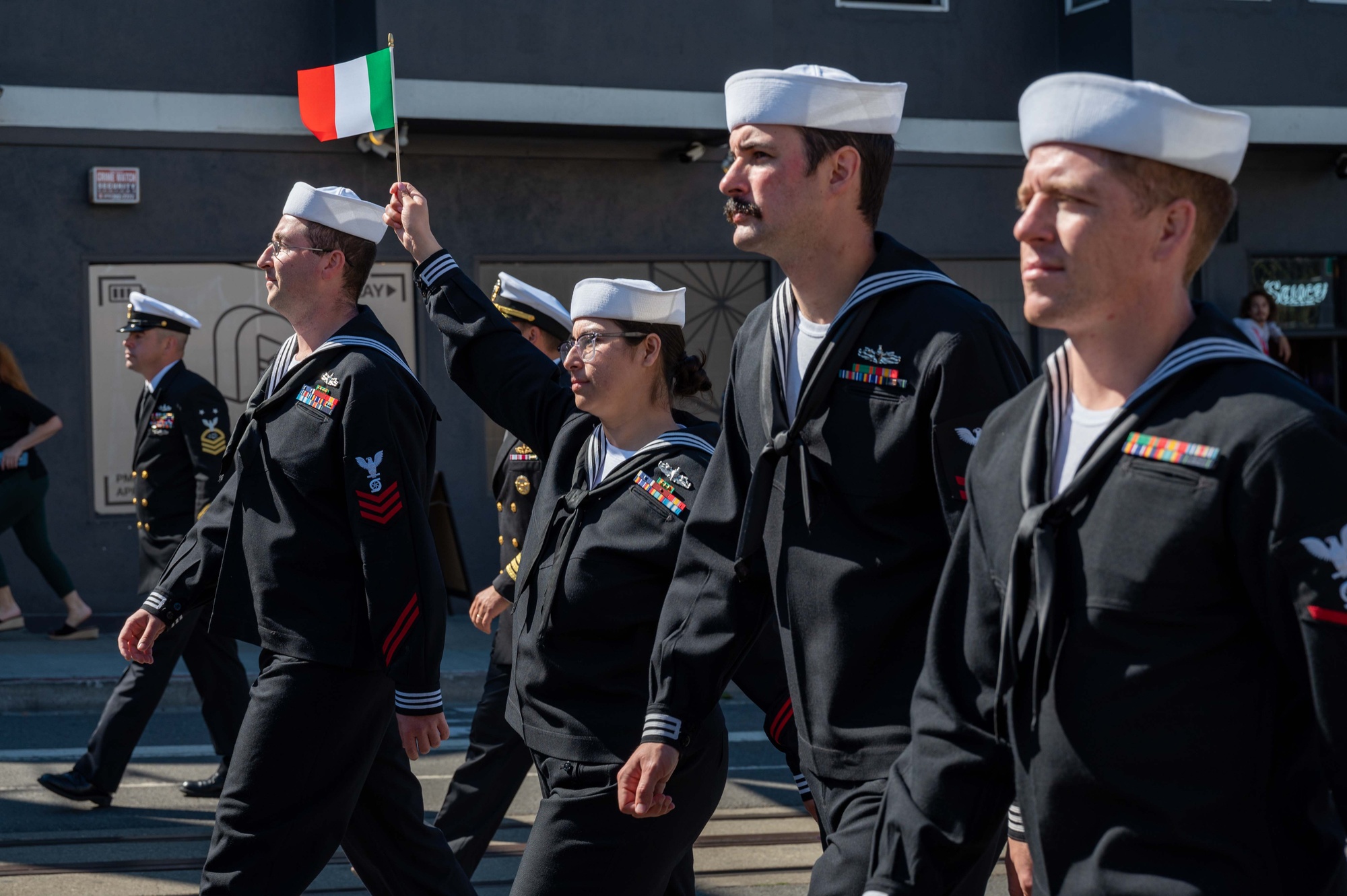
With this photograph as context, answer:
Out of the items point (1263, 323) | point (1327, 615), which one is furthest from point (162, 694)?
point (1263, 323)

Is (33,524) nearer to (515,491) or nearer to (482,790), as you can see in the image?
(515,491)

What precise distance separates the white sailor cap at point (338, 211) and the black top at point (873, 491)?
184 centimetres

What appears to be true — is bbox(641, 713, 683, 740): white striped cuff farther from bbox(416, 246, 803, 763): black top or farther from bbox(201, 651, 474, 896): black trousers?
bbox(201, 651, 474, 896): black trousers

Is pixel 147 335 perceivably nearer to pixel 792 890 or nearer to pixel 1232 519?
pixel 792 890

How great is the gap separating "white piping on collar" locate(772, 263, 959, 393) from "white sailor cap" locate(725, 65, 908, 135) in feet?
1.06

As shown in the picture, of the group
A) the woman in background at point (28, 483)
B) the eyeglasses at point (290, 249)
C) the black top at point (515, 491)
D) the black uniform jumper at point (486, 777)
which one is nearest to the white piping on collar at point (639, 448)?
the eyeglasses at point (290, 249)

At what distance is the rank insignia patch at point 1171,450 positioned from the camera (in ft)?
6.61

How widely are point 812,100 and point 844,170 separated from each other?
155 millimetres

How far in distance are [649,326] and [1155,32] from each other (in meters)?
11.5

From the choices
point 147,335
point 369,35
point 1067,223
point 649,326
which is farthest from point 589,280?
point 369,35

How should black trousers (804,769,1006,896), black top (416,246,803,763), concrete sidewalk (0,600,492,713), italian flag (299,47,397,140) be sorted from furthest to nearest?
concrete sidewalk (0,600,492,713), italian flag (299,47,397,140), black top (416,246,803,763), black trousers (804,769,1006,896)

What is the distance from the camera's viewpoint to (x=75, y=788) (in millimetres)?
6598

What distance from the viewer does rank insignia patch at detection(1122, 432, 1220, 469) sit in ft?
6.61

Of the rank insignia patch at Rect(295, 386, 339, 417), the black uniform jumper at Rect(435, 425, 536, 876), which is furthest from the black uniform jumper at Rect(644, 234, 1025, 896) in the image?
the black uniform jumper at Rect(435, 425, 536, 876)
